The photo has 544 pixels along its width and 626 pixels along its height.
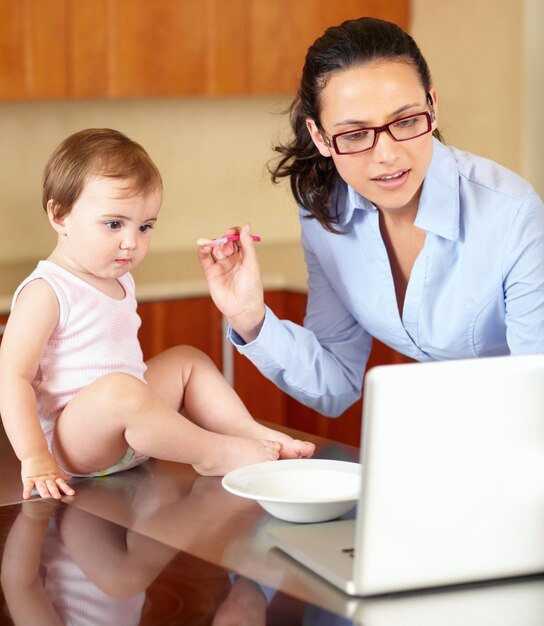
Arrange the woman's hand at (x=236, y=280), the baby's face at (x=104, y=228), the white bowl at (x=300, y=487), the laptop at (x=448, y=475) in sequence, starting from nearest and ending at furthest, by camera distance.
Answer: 1. the laptop at (x=448, y=475)
2. the white bowl at (x=300, y=487)
3. the baby's face at (x=104, y=228)
4. the woman's hand at (x=236, y=280)

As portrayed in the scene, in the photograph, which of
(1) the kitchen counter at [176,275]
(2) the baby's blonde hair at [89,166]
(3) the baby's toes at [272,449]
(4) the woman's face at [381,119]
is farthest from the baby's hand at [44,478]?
(1) the kitchen counter at [176,275]

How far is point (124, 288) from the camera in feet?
6.22

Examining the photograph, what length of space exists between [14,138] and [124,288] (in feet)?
6.44

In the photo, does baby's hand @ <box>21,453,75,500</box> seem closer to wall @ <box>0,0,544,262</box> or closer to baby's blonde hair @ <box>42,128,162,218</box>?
baby's blonde hair @ <box>42,128,162,218</box>

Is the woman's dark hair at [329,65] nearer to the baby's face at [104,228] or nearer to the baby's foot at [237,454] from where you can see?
the baby's face at [104,228]

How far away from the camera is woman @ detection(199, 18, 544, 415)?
1830mm

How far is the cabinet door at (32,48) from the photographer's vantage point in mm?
3225

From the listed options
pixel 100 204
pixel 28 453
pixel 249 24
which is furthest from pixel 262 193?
pixel 28 453

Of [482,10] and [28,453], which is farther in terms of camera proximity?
[482,10]

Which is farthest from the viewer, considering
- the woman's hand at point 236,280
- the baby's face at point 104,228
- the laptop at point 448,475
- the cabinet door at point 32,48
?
the cabinet door at point 32,48

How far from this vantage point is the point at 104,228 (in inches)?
70.2

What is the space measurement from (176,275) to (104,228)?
169 centimetres

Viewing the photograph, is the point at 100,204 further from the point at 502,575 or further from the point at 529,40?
the point at 529,40

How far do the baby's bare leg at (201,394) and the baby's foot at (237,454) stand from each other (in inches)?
2.6
